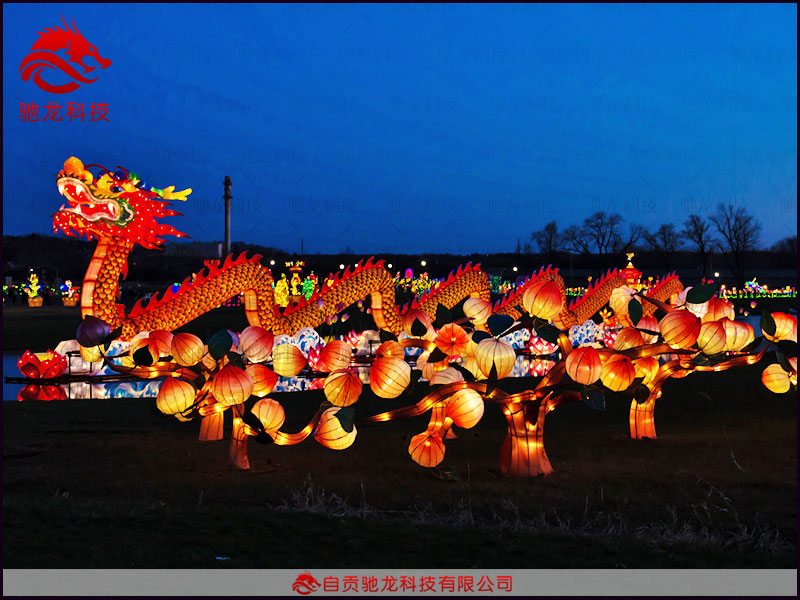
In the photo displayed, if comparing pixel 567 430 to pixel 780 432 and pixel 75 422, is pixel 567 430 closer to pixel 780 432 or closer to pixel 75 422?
pixel 780 432

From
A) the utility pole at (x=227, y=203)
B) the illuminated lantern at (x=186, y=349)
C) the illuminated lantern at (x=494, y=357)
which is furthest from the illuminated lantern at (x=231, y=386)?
the utility pole at (x=227, y=203)

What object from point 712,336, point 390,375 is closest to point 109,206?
point 390,375

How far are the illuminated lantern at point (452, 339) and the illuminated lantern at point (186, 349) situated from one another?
2.18 m

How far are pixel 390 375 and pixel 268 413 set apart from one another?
3.48 feet

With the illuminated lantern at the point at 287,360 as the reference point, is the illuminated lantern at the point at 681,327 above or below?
above

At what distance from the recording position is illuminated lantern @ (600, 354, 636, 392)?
679cm

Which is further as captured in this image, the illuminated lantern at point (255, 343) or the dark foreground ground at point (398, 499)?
the illuminated lantern at point (255, 343)

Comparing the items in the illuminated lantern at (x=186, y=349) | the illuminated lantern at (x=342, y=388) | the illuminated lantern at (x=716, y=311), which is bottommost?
the illuminated lantern at (x=342, y=388)

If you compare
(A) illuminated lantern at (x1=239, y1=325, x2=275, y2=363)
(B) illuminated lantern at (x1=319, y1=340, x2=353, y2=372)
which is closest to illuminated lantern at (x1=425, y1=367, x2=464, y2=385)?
(B) illuminated lantern at (x1=319, y1=340, x2=353, y2=372)

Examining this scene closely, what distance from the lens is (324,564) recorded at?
449cm

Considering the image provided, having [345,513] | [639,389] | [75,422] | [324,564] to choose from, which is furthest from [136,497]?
[639,389]

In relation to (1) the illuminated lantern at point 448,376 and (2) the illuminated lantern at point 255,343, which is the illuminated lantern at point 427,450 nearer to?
(1) the illuminated lantern at point 448,376

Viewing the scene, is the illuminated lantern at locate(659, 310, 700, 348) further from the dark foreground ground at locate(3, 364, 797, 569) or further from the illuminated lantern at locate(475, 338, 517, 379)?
the illuminated lantern at locate(475, 338, 517, 379)

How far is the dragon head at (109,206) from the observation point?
1141cm
